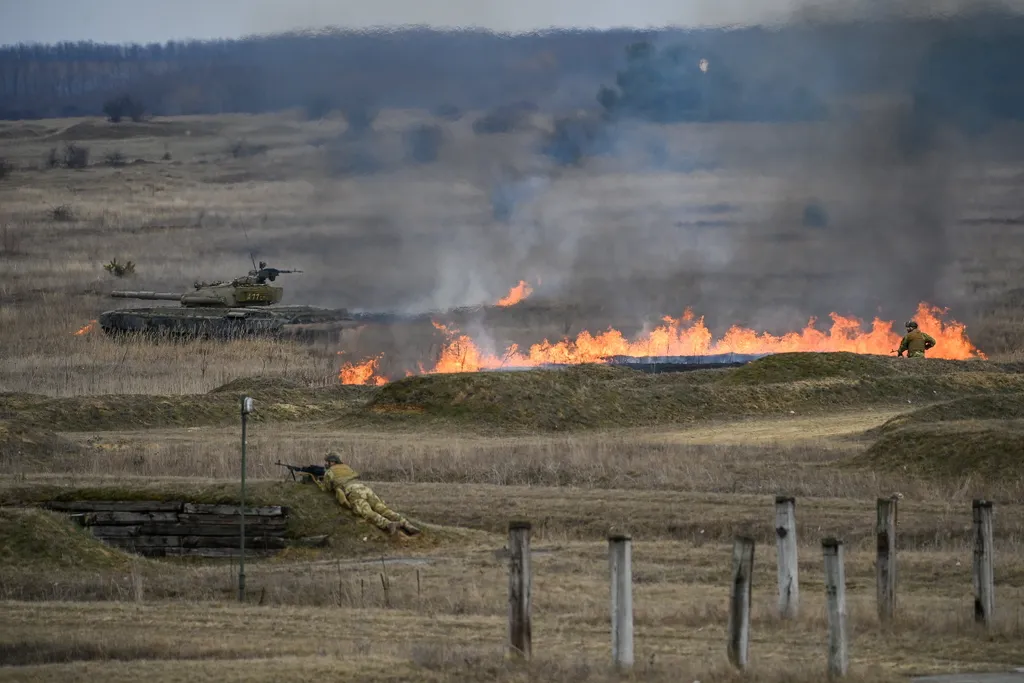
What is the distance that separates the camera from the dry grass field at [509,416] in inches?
716

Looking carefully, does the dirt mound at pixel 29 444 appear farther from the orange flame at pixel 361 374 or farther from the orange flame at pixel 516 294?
the orange flame at pixel 516 294

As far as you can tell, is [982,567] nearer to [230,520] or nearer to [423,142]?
[230,520]

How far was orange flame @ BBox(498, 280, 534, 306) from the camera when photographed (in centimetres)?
6644

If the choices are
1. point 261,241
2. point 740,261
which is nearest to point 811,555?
point 740,261

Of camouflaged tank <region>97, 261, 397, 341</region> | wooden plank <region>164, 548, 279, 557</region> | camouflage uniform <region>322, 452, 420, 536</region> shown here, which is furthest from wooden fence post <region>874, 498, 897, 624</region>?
camouflaged tank <region>97, 261, 397, 341</region>

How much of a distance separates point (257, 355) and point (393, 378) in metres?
6.92

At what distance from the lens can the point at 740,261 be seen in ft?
243

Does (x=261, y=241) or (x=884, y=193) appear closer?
(x=884, y=193)

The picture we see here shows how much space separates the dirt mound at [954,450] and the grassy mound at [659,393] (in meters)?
11.9

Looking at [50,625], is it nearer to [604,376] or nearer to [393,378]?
[604,376]

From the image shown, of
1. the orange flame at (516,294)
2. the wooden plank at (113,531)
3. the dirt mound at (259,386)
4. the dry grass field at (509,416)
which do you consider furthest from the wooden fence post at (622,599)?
the orange flame at (516,294)

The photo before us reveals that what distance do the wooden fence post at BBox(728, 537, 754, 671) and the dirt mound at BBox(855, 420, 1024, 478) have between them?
49.0ft

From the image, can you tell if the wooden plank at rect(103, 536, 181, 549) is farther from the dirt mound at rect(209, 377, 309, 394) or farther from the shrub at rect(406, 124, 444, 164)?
the shrub at rect(406, 124, 444, 164)

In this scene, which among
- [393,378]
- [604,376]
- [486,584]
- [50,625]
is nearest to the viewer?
[50,625]
